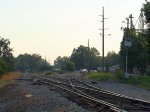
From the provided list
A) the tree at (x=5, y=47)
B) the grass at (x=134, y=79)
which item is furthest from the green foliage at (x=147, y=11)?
the tree at (x=5, y=47)

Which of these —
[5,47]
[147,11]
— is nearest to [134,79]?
[147,11]

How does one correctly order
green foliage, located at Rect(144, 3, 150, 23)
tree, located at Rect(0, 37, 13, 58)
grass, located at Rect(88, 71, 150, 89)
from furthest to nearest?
tree, located at Rect(0, 37, 13, 58)
green foliage, located at Rect(144, 3, 150, 23)
grass, located at Rect(88, 71, 150, 89)

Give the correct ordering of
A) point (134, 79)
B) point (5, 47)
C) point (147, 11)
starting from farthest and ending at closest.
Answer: point (5, 47) → point (147, 11) → point (134, 79)

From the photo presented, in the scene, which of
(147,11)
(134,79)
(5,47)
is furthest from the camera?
(5,47)

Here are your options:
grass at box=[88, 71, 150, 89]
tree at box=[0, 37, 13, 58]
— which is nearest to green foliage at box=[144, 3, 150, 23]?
grass at box=[88, 71, 150, 89]

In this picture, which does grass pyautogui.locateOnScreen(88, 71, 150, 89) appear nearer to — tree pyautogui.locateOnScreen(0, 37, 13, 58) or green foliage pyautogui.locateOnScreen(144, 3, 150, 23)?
green foliage pyautogui.locateOnScreen(144, 3, 150, 23)

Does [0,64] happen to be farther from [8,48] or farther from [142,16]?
[8,48]

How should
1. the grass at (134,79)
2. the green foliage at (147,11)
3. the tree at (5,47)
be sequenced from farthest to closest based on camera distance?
1. the tree at (5,47)
2. the green foliage at (147,11)
3. the grass at (134,79)

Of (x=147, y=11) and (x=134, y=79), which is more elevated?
(x=147, y=11)

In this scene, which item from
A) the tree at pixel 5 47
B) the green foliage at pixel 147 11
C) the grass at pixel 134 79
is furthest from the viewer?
the tree at pixel 5 47

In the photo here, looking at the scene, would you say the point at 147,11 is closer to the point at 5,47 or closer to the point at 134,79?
the point at 134,79

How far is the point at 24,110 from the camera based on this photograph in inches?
779

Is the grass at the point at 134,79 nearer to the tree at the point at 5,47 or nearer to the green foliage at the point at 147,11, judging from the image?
the green foliage at the point at 147,11

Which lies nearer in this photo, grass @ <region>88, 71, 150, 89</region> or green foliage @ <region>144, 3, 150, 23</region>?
grass @ <region>88, 71, 150, 89</region>
